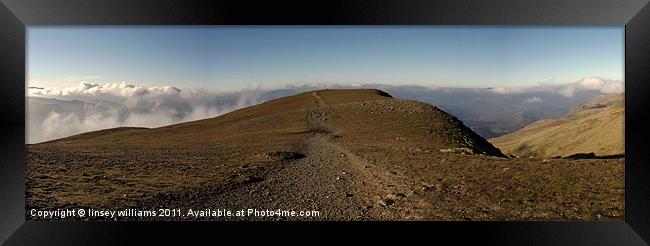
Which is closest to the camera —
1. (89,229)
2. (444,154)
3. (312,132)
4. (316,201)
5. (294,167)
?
(89,229)

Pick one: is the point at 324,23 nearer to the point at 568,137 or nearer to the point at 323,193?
the point at 323,193

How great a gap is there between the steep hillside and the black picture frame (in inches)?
14.2

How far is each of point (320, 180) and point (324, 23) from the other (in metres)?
4.14

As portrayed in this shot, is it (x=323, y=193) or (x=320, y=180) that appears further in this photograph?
(x=320, y=180)

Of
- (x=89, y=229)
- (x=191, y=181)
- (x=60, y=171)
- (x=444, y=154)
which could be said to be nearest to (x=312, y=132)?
(x=444, y=154)

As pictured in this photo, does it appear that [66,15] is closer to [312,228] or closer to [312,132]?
[312,228]

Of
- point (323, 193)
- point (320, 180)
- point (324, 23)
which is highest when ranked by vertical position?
point (324, 23)

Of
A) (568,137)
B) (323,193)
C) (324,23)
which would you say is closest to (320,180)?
(323,193)

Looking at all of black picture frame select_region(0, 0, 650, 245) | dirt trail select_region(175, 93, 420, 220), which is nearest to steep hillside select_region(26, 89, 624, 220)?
dirt trail select_region(175, 93, 420, 220)

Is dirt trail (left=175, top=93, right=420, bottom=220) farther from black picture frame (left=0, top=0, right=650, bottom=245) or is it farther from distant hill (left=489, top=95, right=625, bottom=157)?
distant hill (left=489, top=95, right=625, bottom=157)

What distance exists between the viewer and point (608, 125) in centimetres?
898

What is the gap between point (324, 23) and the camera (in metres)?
6.41

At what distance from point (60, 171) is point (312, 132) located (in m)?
11.7

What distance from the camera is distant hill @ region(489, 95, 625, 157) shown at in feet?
29.5
